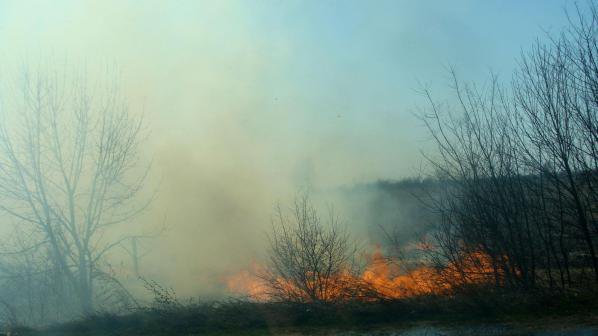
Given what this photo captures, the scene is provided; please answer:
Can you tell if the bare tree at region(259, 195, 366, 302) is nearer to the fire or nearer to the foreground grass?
the fire

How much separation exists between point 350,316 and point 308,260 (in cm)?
431

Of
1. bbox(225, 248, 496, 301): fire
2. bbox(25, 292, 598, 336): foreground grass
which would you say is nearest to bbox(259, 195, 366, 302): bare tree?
bbox(225, 248, 496, 301): fire

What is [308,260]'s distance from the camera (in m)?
11.1

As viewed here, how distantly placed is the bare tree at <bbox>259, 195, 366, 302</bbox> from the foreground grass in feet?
9.70

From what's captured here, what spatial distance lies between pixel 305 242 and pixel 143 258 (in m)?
11.8

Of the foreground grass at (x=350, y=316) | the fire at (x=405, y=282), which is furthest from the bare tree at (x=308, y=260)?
the foreground grass at (x=350, y=316)

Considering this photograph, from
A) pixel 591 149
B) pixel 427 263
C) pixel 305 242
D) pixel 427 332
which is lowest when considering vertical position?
pixel 427 332

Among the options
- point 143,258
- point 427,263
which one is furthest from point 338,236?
point 143,258

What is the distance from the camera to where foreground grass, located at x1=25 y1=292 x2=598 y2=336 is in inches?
242

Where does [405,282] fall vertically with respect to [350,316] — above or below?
above

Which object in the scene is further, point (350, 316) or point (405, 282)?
point (405, 282)

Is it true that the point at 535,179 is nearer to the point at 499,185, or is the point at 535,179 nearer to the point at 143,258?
the point at 499,185

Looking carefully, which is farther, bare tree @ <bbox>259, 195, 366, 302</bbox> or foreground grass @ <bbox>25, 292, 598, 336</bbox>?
bare tree @ <bbox>259, 195, 366, 302</bbox>

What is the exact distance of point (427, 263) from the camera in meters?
9.68
